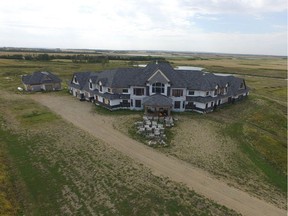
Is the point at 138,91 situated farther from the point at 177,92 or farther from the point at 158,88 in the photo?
the point at 177,92

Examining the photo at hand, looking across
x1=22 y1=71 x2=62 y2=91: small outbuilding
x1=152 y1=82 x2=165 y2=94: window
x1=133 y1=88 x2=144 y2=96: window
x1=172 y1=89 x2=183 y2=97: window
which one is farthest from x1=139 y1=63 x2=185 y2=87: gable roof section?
x1=22 y1=71 x2=62 y2=91: small outbuilding

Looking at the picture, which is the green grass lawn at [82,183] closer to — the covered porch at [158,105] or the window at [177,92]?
the covered porch at [158,105]

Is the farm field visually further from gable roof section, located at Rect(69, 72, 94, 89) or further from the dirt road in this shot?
gable roof section, located at Rect(69, 72, 94, 89)

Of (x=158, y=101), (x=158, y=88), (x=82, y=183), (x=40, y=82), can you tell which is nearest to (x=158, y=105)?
(x=158, y=101)

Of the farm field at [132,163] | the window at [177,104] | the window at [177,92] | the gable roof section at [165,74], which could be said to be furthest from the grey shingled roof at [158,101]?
the gable roof section at [165,74]

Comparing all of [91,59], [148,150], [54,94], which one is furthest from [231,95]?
[91,59]

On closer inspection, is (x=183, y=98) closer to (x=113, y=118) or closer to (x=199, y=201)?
(x=113, y=118)
